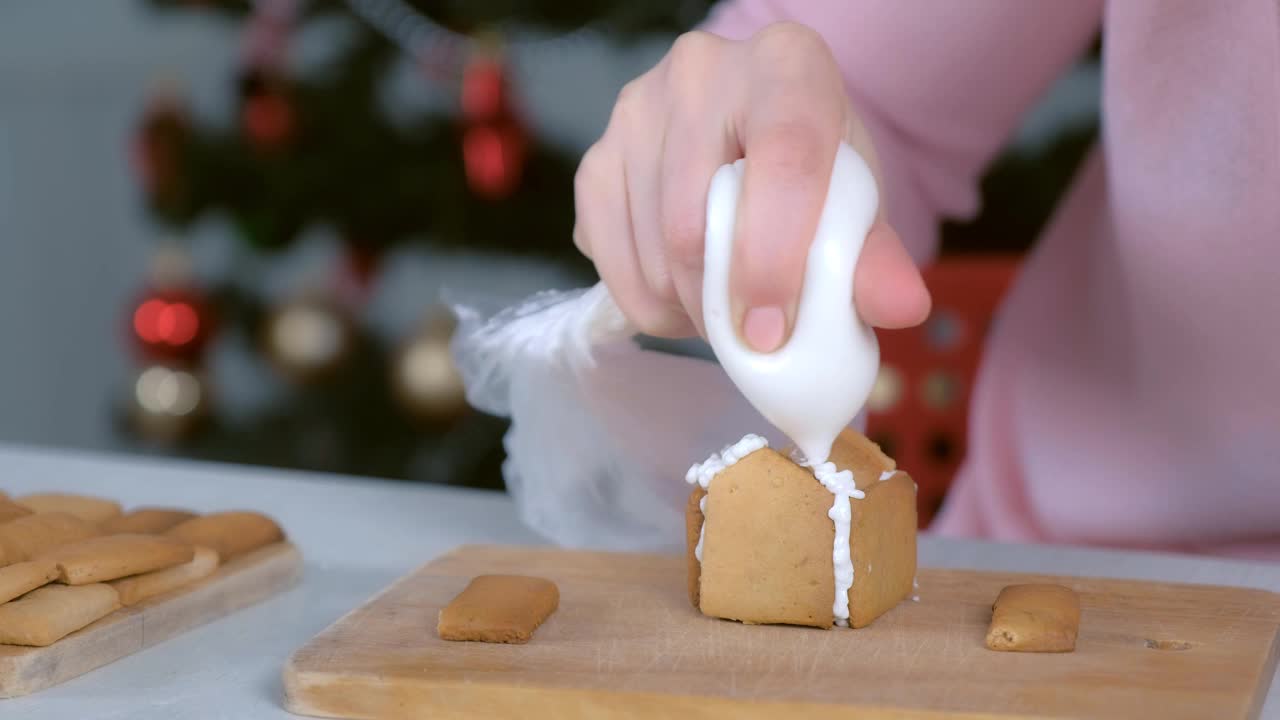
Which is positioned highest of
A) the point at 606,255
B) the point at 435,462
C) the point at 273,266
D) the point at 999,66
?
the point at 999,66

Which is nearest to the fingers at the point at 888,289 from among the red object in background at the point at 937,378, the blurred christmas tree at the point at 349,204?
the red object in background at the point at 937,378

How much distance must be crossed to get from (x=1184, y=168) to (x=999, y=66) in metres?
0.20

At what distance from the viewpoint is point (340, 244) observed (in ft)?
9.45

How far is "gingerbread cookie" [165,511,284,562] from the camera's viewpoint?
95cm

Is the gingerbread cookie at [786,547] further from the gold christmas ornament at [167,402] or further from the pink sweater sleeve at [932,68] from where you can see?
the gold christmas ornament at [167,402]

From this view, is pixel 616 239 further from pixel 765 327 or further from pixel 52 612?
pixel 52 612

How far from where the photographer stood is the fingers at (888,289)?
2.49ft

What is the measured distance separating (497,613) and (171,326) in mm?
2172

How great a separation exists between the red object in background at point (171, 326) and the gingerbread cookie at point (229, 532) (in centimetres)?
190

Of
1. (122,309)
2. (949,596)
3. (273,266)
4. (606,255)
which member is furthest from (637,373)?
(122,309)

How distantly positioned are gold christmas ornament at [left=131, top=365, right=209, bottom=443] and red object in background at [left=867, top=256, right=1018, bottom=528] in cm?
163

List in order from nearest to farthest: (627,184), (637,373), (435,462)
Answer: (627,184), (637,373), (435,462)

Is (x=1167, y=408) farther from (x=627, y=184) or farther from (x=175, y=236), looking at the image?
(x=175, y=236)

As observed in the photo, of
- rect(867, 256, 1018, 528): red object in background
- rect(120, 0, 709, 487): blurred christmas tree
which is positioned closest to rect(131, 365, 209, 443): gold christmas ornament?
rect(120, 0, 709, 487): blurred christmas tree
